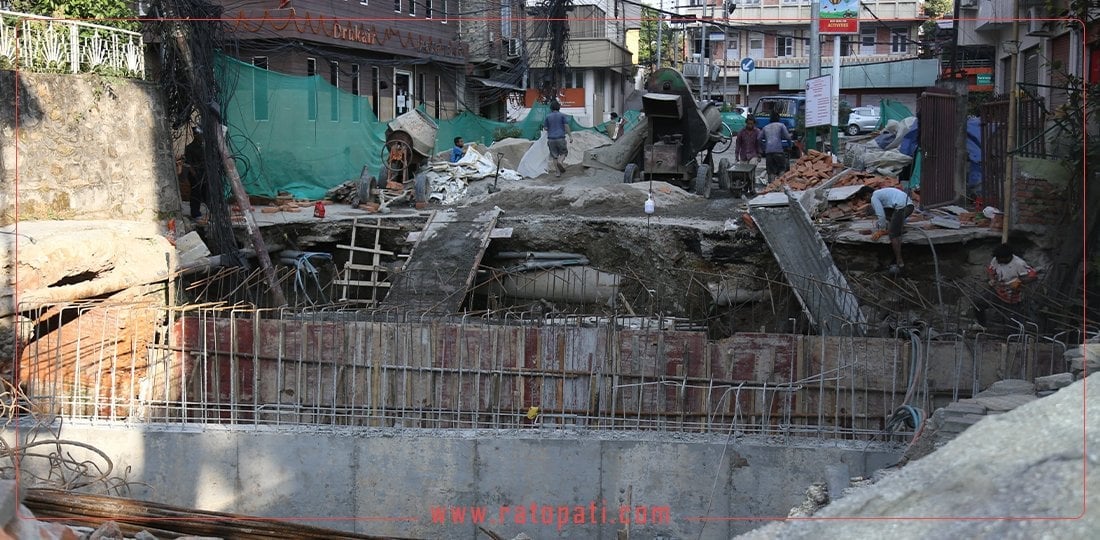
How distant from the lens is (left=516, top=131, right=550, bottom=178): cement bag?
58.5ft

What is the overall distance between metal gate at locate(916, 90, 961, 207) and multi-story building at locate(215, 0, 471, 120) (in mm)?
9559

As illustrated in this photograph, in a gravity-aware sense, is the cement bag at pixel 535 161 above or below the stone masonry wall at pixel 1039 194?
above

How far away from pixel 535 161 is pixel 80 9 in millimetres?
7782

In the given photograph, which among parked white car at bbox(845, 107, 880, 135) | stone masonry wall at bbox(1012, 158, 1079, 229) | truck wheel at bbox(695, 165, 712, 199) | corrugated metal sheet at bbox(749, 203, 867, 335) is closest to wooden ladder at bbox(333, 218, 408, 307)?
truck wheel at bbox(695, 165, 712, 199)

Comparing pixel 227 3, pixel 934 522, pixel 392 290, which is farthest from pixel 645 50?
pixel 934 522

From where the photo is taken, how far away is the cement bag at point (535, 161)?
703 inches

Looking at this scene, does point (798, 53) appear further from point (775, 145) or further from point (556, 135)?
point (556, 135)

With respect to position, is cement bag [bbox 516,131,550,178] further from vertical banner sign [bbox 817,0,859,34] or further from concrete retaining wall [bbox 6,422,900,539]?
concrete retaining wall [bbox 6,422,900,539]

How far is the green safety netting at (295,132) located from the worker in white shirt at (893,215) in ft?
29.8

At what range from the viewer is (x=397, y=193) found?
52.8 ft

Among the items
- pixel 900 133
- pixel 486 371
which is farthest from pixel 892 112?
pixel 486 371

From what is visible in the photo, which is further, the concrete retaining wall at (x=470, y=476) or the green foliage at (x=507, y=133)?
the green foliage at (x=507, y=133)

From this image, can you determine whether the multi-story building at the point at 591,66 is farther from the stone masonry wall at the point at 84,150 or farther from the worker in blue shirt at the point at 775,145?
the stone masonry wall at the point at 84,150

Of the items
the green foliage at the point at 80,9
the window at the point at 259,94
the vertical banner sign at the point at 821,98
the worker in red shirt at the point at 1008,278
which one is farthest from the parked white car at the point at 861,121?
the green foliage at the point at 80,9
